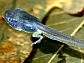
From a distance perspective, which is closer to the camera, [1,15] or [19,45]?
[19,45]

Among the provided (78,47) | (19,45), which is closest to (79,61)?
(78,47)

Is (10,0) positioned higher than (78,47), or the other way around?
(10,0)

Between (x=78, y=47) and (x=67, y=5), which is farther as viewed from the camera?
(x=67, y=5)

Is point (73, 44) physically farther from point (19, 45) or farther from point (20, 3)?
point (20, 3)

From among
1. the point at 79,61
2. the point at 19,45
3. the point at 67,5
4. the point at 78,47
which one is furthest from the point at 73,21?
the point at 19,45

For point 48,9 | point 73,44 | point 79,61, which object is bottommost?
point 79,61

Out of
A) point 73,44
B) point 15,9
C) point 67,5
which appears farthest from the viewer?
point 67,5

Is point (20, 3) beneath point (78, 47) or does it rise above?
above

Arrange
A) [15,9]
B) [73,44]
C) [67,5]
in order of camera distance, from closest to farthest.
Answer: [73,44]
[15,9]
[67,5]

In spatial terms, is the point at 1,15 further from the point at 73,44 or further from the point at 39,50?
the point at 73,44
